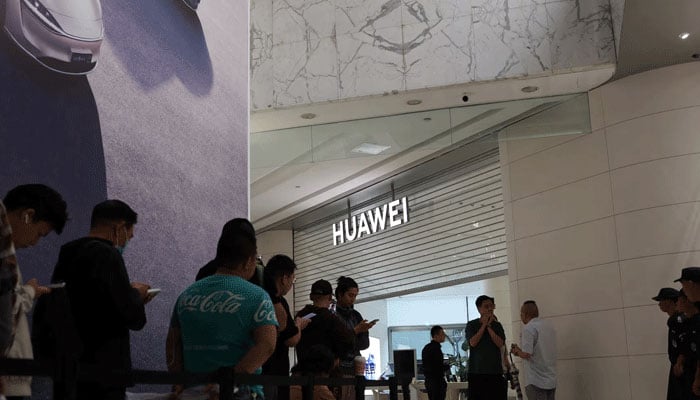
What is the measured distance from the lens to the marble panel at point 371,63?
7707 mm

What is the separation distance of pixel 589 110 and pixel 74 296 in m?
6.60

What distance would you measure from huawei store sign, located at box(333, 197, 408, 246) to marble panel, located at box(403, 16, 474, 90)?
4004mm

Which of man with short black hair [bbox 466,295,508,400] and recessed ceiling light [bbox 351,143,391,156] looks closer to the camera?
man with short black hair [bbox 466,295,508,400]

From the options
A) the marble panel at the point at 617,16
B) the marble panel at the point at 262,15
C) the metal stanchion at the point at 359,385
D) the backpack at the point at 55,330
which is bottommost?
the metal stanchion at the point at 359,385

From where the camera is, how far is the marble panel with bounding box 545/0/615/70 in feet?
23.8

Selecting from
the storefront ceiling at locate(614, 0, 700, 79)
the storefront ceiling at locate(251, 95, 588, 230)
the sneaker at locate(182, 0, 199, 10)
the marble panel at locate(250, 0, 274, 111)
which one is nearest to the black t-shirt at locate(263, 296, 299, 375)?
the sneaker at locate(182, 0, 199, 10)

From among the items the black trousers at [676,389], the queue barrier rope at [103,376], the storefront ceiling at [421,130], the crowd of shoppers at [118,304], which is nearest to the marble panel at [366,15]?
the storefront ceiling at [421,130]

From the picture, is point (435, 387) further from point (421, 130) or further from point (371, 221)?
point (371, 221)

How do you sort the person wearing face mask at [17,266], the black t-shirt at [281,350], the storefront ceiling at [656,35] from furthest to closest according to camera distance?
the storefront ceiling at [656,35] < the black t-shirt at [281,350] < the person wearing face mask at [17,266]

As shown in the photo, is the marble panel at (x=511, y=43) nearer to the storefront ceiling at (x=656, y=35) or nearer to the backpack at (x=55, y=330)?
the storefront ceiling at (x=656, y=35)

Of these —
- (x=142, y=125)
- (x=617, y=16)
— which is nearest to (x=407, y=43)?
(x=617, y=16)

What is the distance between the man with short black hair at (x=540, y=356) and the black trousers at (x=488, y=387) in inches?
25.1

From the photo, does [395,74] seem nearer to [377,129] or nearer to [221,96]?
[377,129]

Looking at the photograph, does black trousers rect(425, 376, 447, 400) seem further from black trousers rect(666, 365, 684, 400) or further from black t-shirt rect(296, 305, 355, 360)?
black t-shirt rect(296, 305, 355, 360)
